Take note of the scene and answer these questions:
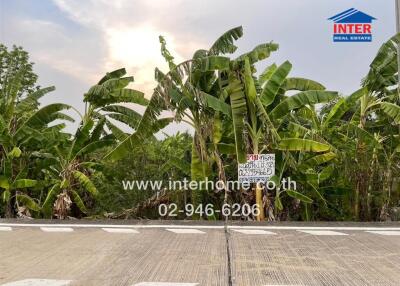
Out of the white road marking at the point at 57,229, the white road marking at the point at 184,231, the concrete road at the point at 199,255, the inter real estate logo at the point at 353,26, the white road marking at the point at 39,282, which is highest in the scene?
the inter real estate logo at the point at 353,26

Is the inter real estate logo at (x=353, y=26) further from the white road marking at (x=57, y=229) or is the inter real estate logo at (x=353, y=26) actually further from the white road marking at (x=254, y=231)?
the white road marking at (x=57, y=229)

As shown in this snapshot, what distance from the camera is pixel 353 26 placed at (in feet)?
38.7

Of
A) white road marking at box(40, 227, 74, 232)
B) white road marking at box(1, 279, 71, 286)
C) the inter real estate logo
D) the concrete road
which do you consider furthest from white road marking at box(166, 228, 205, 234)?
the inter real estate logo

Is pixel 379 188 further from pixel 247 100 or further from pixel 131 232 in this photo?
pixel 131 232

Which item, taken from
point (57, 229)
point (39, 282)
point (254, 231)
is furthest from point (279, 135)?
point (39, 282)

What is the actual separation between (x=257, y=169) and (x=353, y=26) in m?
5.02

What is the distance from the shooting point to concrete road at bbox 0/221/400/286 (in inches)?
181

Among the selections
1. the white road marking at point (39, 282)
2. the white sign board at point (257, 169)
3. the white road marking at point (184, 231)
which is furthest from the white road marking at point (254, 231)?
the white road marking at point (39, 282)

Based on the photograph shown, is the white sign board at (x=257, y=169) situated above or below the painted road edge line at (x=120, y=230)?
above

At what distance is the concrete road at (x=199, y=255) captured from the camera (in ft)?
15.1

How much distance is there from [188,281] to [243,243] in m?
2.12

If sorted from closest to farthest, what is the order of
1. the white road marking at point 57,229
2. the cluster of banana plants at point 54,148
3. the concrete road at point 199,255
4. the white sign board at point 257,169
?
1. the concrete road at point 199,255
2. the white road marking at point 57,229
3. the white sign board at point 257,169
4. the cluster of banana plants at point 54,148

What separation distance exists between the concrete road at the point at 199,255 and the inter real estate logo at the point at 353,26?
5476 millimetres

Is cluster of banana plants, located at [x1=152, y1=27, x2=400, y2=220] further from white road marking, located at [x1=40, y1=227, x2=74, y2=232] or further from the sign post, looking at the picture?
white road marking, located at [x1=40, y1=227, x2=74, y2=232]
